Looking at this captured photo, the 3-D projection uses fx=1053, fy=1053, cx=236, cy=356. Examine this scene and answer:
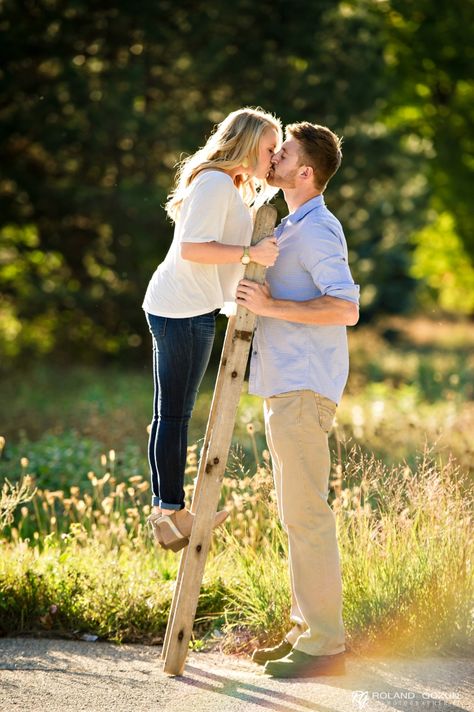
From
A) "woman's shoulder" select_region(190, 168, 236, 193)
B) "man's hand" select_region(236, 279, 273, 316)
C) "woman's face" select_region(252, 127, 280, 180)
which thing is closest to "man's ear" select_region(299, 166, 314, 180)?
"woman's face" select_region(252, 127, 280, 180)

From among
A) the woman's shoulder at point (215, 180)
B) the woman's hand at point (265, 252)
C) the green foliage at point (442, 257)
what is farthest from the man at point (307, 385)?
the green foliage at point (442, 257)

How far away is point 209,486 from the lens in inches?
171

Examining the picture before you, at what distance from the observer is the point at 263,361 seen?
14.1 feet

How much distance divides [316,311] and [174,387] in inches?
27.6

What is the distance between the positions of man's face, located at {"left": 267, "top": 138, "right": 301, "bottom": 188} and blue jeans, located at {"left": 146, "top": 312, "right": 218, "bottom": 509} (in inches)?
24.7

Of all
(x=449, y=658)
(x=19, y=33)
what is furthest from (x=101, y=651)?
(x=19, y=33)

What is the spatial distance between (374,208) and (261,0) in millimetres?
3672

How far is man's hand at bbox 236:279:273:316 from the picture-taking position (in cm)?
417

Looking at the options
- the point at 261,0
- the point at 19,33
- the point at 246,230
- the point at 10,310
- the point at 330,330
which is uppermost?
the point at 261,0

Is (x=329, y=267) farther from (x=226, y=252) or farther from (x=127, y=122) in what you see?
(x=127, y=122)

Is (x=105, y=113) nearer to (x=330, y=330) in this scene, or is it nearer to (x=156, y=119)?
(x=156, y=119)

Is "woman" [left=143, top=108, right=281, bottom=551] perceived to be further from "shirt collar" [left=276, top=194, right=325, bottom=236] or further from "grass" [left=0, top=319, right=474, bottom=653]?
"grass" [left=0, top=319, right=474, bottom=653]

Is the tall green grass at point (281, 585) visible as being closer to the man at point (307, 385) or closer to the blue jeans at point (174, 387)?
the man at point (307, 385)

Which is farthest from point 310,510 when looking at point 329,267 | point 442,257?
point 442,257
